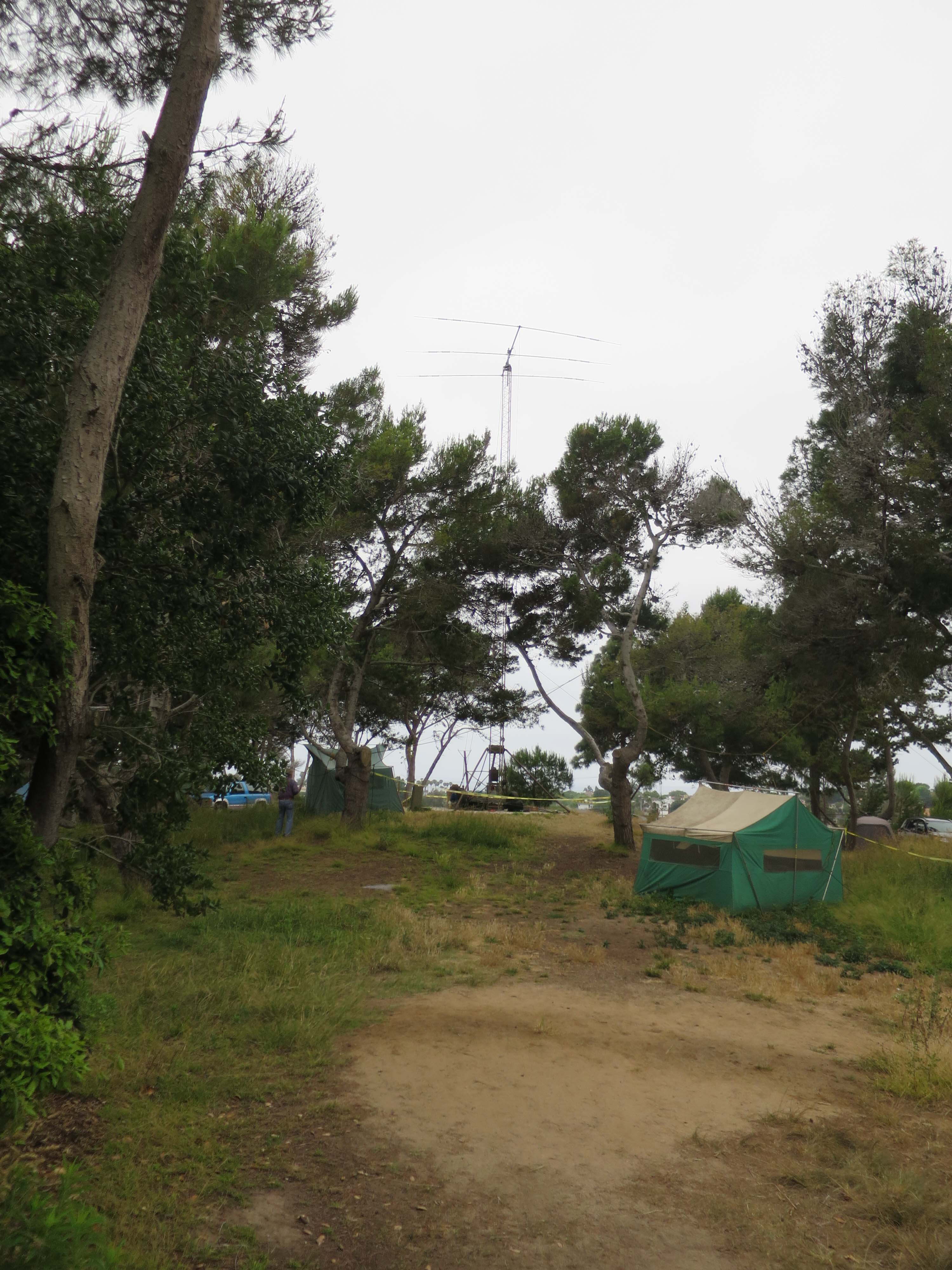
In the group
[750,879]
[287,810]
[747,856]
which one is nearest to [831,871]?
[750,879]

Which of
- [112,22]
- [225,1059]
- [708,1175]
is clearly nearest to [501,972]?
[225,1059]

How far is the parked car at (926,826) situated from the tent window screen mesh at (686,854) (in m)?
22.0

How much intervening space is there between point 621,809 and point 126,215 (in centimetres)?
1617

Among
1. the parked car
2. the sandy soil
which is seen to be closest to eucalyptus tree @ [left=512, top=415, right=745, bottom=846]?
the sandy soil

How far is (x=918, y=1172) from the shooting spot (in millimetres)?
4914

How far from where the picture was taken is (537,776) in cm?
3394

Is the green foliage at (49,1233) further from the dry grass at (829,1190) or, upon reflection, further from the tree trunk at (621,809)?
the tree trunk at (621,809)

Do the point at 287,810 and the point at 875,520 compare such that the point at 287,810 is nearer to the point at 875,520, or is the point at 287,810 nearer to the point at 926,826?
the point at 875,520

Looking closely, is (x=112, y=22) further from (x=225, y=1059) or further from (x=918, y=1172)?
(x=918, y=1172)

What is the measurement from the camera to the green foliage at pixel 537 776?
31.7 m

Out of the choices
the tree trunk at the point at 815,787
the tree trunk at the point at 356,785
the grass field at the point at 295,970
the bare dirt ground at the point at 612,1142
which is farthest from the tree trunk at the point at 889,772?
the bare dirt ground at the point at 612,1142

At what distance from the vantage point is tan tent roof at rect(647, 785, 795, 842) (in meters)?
13.8

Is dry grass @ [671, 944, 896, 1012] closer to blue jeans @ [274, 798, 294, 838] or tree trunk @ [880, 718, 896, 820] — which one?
blue jeans @ [274, 798, 294, 838]

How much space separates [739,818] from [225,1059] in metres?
9.76
